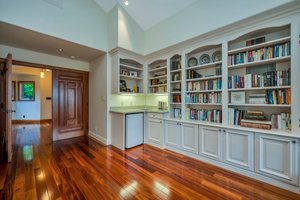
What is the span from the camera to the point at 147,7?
330 cm

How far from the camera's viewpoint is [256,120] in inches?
86.8

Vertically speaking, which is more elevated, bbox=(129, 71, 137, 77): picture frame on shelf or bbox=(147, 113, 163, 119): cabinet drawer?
bbox=(129, 71, 137, 77): picture frame on shelf

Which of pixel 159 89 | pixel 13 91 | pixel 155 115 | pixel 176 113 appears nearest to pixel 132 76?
pixel 159 89

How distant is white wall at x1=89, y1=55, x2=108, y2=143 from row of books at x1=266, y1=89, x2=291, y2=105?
3.50 m

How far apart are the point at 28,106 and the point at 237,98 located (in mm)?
9105

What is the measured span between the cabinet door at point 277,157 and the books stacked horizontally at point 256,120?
0.19 m

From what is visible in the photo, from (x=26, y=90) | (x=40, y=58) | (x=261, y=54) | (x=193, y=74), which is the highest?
(x=40, y=58)

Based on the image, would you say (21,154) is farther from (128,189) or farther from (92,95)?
(128,189)

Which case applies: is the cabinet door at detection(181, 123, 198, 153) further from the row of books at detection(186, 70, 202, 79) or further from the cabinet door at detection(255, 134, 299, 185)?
the row of books at detection(186, 70, 202, 79)

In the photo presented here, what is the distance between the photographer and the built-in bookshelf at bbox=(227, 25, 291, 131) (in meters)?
2.04

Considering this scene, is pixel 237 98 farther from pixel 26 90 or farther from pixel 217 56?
pixel 26 90

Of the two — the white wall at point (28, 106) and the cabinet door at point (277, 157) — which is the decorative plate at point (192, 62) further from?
the white wall at point (28, 106)

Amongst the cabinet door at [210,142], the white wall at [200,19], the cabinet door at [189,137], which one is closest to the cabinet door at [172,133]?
the cabinet door at [189,137]

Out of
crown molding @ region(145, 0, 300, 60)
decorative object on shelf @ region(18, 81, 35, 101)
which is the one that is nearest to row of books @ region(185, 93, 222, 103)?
crown molding @ region(145, 0, 300, 60)
